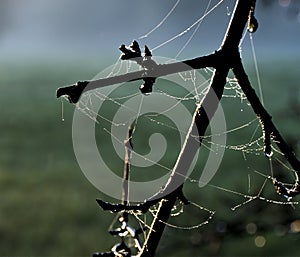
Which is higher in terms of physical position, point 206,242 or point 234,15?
point 234,15

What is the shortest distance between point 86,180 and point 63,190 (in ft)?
1.24

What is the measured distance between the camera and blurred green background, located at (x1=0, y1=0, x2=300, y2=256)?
2.17 metres

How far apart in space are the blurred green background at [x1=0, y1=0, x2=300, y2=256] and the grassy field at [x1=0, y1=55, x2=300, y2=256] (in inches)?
0.4

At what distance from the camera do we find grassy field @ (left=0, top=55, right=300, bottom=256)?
5.05 metres

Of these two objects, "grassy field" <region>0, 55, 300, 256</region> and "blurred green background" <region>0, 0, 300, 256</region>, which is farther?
"grassy field" <region>0, 55, 300, 256</region>

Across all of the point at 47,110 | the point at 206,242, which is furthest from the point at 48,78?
the point at 206,242

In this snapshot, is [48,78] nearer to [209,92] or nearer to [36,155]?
[36,155]

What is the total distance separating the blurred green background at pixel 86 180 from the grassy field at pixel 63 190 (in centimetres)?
1

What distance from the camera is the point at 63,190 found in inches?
254

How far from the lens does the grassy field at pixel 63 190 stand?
505 centimetres

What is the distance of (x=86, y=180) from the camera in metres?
6.73

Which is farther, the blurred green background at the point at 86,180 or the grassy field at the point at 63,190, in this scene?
the grassy field at the point at 63,190

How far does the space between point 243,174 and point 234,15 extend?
570 cm

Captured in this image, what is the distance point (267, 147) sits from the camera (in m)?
0.61
